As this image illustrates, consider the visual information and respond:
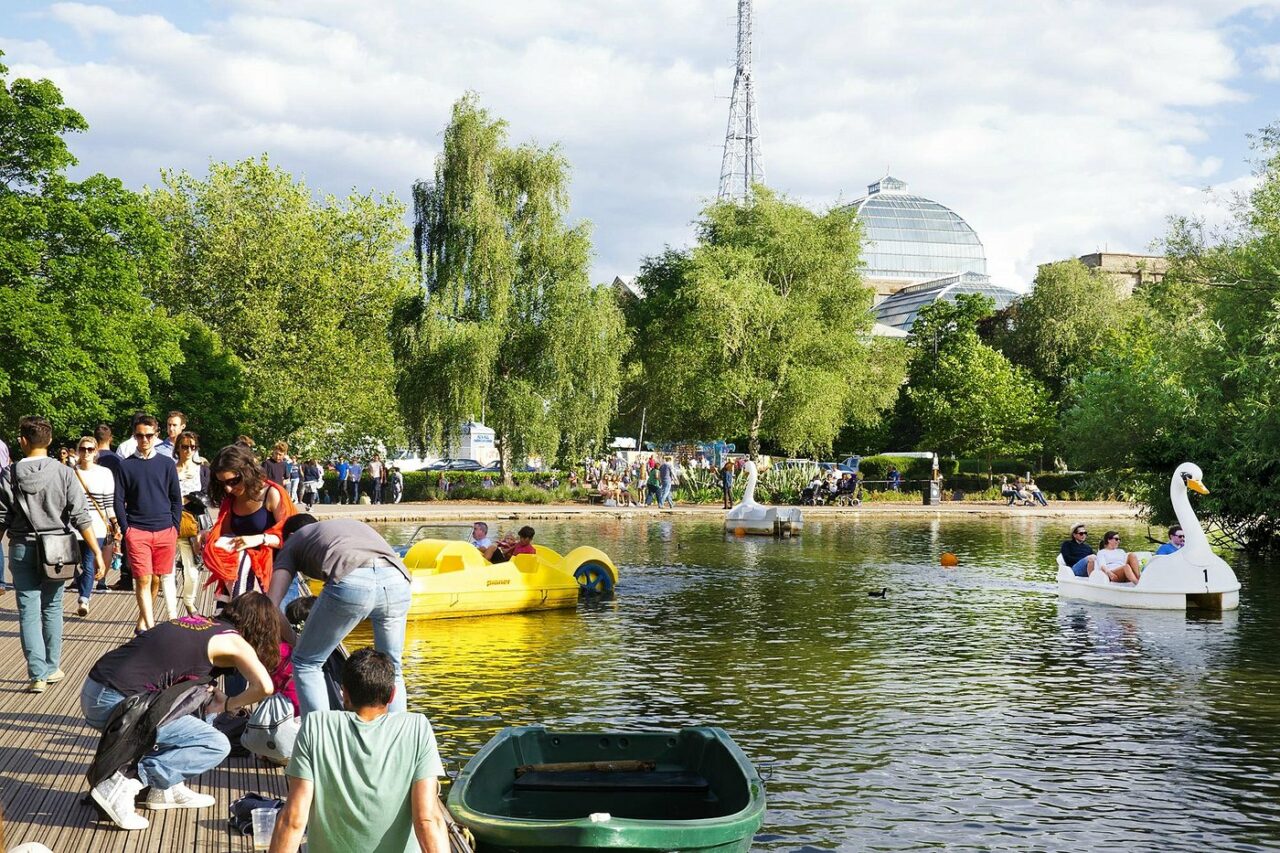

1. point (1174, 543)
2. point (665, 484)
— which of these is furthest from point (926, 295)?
point (1174, 543)

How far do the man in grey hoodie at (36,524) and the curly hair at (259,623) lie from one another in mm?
3533

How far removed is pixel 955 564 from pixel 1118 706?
572 inches

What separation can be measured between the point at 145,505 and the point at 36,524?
1680 millimetres

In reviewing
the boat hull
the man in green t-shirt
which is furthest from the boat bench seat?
the boat hull

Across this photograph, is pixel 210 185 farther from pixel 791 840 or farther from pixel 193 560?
pixel 791 840

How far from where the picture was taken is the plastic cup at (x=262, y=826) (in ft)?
21.9

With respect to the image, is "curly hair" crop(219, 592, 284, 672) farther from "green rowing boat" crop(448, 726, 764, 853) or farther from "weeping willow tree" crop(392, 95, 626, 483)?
"weeping willow tree" crop(392, 95, 626, 483)

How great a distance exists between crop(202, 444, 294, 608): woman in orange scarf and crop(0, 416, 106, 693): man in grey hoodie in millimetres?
1284

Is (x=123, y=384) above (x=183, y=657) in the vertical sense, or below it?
above

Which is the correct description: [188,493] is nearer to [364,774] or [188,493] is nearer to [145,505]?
[145,505]

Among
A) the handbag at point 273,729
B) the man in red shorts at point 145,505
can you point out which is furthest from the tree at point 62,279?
the handbag at point 273,729

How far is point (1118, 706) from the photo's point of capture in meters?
12.7

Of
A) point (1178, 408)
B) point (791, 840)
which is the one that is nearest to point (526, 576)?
point (791, 840)

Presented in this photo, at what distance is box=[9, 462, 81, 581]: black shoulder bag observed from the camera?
396 inches
